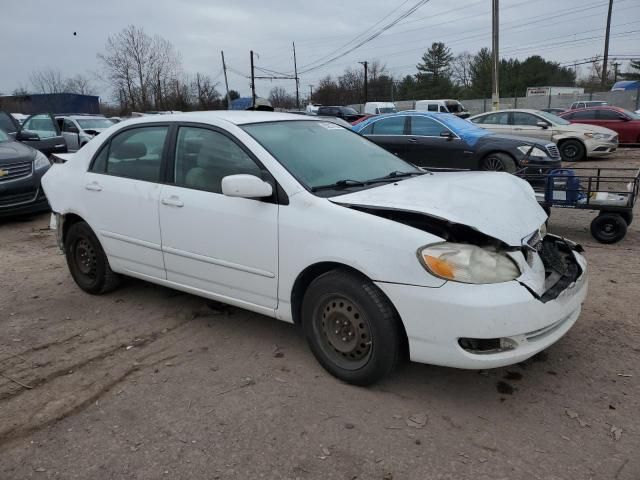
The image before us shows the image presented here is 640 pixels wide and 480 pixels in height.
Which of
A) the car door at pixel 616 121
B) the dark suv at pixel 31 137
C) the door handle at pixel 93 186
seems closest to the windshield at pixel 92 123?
the dark suv at pixel 31 137

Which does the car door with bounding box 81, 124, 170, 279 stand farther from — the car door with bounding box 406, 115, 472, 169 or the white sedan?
the car door with bounding box 406, 115, 472, 169

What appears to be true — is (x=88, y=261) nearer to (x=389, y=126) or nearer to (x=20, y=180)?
(x=20, y=180)

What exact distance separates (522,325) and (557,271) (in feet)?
2.38

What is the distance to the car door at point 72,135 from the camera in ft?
52.4

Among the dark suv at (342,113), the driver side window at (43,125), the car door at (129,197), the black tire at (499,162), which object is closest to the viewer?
Answer: the car door at (129,197)

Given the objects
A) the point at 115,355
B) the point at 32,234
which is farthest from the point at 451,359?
the point at 32,234

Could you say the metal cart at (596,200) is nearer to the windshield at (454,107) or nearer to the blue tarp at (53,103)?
the windshield at (454,107)

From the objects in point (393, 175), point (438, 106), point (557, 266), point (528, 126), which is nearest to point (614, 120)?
point (528, 126)

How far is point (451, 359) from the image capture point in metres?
2.78

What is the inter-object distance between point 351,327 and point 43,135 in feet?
41.4

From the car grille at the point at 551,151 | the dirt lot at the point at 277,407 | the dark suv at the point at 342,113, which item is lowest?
the dirt lot at the point at 277,407

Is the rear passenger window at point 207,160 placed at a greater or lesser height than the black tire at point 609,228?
greater

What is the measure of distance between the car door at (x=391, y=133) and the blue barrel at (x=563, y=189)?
173 inches

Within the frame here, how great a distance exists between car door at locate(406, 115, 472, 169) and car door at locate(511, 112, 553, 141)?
17.2ft
